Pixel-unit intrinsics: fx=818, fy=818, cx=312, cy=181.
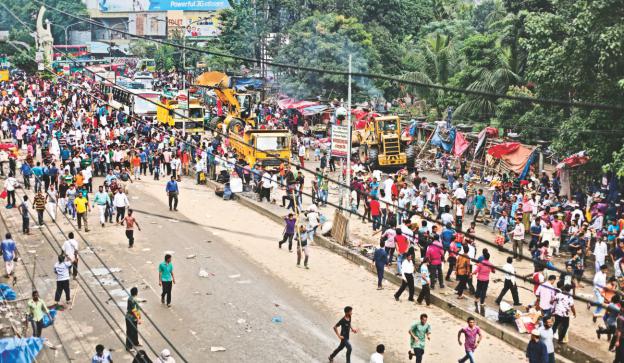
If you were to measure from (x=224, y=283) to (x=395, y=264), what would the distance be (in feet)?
13.1

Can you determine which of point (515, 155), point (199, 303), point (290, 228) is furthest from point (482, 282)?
point (515, 155)

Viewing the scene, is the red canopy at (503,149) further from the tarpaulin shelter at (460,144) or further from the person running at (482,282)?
the person running at (482,282)

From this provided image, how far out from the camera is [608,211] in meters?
20.6

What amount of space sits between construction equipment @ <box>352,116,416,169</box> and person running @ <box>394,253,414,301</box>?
1524cm

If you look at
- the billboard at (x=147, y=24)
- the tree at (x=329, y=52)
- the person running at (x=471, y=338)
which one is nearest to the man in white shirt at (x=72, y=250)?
the person running at (x=471, y=338)

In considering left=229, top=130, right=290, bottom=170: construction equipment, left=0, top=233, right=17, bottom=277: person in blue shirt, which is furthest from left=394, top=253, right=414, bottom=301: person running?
left=229, top=130, right=290, bottom=170: construction equipment

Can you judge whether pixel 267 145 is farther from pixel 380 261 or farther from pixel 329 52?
pixel 380 261

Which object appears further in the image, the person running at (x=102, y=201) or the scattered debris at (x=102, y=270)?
the person running at (x=102, y=201)

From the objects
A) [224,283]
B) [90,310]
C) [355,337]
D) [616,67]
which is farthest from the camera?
[616,67]

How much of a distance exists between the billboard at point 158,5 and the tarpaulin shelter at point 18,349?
94.4 metres

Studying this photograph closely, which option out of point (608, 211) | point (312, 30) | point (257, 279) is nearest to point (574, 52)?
point (608, 211)

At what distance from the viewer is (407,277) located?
16328 mm

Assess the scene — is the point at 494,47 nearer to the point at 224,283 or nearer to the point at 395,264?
the point at 395,264

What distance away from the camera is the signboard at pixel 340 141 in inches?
882
